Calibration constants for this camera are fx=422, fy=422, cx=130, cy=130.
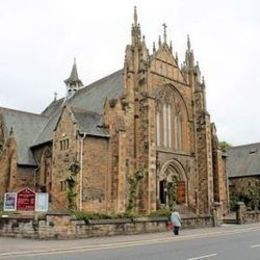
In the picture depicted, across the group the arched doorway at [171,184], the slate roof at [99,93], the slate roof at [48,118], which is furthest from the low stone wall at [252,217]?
the slate roof at [99,93]

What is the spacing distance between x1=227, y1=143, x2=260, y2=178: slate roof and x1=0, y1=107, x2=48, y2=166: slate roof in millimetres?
29601

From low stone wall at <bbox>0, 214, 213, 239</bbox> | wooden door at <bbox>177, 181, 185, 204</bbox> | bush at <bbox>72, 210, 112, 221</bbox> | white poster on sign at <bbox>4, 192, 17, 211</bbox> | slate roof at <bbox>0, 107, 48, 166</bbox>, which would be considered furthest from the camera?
slate roof at <bbox>0, 107, 48, 166</bbox>

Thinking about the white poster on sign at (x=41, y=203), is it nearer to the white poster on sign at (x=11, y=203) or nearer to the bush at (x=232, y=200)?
the white poster on sign at (x=11, y=203)

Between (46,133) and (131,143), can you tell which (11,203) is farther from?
(46,133)

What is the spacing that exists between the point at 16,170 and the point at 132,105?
42.2ft

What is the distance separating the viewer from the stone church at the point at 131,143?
35531mm

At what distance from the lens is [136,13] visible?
42094 millimetres

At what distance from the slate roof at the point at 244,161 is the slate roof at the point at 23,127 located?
29.6 metres

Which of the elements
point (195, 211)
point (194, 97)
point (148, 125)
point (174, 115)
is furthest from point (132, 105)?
point (195, 211)

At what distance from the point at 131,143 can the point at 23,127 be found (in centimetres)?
1392

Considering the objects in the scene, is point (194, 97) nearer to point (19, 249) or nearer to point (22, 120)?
point (22, 120)

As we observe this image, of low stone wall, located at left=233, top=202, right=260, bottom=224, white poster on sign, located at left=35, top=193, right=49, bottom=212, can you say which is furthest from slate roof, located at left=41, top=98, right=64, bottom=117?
white poster on sign, located at left=35, top=193, right=49, bottom=212

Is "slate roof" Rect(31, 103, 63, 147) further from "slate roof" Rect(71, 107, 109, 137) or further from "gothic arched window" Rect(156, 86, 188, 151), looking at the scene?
"gothic arched window" Rect(156, 86, 188, 151)

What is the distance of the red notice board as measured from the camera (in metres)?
26.4
